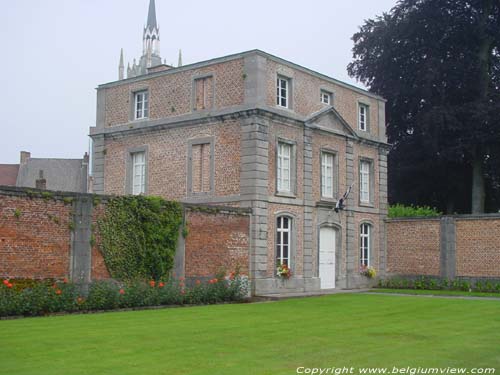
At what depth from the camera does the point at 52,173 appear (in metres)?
53.7

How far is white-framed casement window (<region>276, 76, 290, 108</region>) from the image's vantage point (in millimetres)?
22206

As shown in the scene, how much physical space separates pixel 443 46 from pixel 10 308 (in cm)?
2559

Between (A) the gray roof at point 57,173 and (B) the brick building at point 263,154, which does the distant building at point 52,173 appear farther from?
(B) the brick building at point 263,154

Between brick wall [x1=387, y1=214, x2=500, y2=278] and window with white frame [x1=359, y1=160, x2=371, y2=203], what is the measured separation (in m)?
1.47

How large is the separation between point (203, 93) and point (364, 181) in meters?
7.58

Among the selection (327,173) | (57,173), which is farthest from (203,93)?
(57,173)

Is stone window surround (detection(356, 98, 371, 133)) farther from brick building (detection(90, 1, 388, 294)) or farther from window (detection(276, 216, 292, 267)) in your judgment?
window (detection(276, 216, 292, 267))

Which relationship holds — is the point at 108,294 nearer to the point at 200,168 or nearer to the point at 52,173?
the point at 200,168

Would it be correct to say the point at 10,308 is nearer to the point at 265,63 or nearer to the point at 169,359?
the point at 169,359

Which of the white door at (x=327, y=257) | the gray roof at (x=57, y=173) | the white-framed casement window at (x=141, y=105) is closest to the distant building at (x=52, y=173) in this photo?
the gray roof at (x=57, y=173)

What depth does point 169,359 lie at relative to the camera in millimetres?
8148

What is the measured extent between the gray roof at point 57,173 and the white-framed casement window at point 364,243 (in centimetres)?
3125

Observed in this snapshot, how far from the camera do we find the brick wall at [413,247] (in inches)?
985

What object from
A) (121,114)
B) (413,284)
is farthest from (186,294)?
(413,284)
